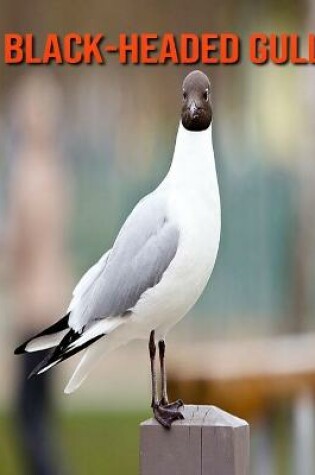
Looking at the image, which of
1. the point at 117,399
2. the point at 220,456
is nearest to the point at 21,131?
the point at 117,399

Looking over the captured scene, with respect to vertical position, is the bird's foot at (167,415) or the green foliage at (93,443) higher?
the bird's foot at (167,415)

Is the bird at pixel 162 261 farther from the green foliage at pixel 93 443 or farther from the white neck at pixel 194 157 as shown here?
the green foliage at pixel 93 443

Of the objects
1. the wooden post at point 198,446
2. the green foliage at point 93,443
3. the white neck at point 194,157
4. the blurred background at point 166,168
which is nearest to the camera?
the wooden post at point 198,446

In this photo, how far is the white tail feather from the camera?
3.08 metres

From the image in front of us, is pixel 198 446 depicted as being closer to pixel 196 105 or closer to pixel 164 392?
pixel 164 392

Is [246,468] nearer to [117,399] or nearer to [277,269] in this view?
[117,399]

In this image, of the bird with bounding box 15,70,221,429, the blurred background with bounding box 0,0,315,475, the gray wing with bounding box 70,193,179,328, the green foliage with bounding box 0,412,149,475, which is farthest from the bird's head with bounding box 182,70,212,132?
the blurred background with bounding box 0,0,315,475

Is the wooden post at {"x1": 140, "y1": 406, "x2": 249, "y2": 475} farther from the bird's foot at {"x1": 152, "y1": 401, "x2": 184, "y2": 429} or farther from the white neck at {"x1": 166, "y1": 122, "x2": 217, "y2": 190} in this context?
Answer: the white neck at {"x1": 166, "y1": 122, "x2": 217, "y2": 190}

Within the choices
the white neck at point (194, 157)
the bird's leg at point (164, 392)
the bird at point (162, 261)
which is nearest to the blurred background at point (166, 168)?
the bird's leg at point (164, 392)

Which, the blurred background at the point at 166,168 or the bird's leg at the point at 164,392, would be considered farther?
the blurred background at the point at 166,168

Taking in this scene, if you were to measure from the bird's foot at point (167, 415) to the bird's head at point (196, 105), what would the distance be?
0.53 meters

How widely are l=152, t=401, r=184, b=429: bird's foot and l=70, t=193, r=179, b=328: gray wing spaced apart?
23cm

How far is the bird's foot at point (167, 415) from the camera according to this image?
299 centimetres

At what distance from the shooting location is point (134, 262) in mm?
3176
